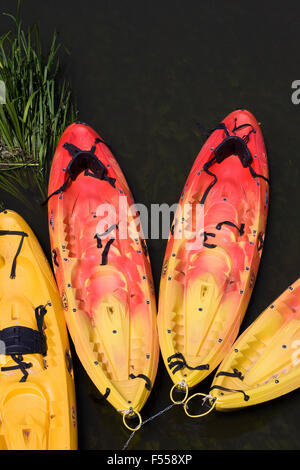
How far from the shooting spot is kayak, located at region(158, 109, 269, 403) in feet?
12.6

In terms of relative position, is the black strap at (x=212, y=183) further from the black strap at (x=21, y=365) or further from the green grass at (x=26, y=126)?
the black strap at (x=21, y=365)

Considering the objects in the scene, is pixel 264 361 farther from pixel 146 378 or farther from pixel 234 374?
pixel 146 378

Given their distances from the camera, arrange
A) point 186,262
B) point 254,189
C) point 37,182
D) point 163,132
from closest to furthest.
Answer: point 186,262, point 254,189, point 37,182, point 163,132

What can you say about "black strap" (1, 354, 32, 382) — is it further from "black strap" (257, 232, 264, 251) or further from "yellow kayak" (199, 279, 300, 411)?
"black strap" (257, 232, 264, 251)

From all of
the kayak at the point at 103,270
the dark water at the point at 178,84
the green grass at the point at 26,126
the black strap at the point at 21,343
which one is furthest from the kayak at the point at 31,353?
the green grass at the point at 26,126

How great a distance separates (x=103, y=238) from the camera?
441 cm

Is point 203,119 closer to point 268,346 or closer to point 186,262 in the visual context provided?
point 186,262

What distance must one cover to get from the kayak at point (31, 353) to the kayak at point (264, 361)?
3.21ft

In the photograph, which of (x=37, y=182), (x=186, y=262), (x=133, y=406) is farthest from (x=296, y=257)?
(x=37, y=182)

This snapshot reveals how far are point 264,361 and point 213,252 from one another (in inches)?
36.9

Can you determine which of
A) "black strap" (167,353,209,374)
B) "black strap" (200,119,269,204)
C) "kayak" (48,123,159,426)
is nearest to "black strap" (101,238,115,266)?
"kayak" (48,123,159,426)

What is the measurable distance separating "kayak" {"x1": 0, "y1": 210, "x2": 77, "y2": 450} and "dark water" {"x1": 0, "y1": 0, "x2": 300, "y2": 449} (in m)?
0.34

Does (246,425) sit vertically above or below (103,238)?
below

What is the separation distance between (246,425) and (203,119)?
9.55 feet
